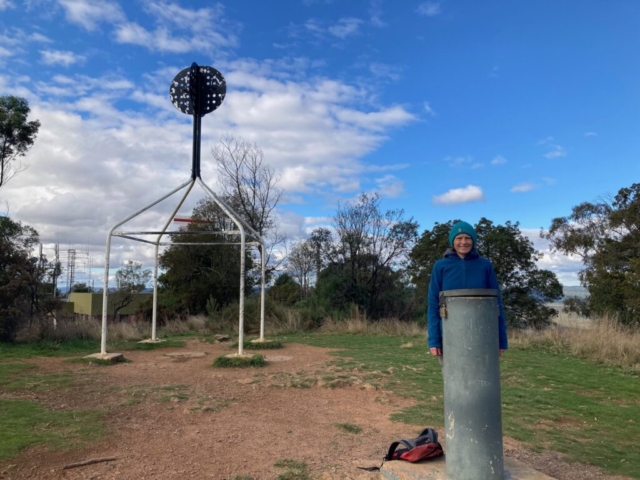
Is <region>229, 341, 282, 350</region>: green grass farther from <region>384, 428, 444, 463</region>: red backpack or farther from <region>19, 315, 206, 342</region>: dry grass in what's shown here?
<region>384, 428, 444, 463</region>: red backpack

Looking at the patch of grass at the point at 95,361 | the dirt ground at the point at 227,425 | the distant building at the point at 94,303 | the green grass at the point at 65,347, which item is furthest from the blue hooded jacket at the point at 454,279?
the distant building at the point at 94,303

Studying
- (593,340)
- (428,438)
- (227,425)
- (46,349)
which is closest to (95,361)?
(46,349)

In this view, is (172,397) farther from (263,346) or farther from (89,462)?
(263,346)

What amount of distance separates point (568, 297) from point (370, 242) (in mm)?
8852

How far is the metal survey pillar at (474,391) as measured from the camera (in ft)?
10.1

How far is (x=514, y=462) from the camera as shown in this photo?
3543 mm

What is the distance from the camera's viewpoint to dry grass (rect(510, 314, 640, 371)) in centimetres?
928

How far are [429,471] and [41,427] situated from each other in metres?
3.54

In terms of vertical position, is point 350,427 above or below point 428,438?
below

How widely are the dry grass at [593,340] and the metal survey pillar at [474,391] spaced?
22.6ft

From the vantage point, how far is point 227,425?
16.0 ft

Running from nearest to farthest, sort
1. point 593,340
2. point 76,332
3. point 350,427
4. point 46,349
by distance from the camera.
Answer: point 350,427 < point 46,349 < point 593,340 < point 76,332

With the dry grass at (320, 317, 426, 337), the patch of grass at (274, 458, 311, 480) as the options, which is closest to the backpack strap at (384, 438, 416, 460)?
the patch of grass at (274, 458, 311, 480)

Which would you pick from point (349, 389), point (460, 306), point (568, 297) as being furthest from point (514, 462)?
point (568, 297)
